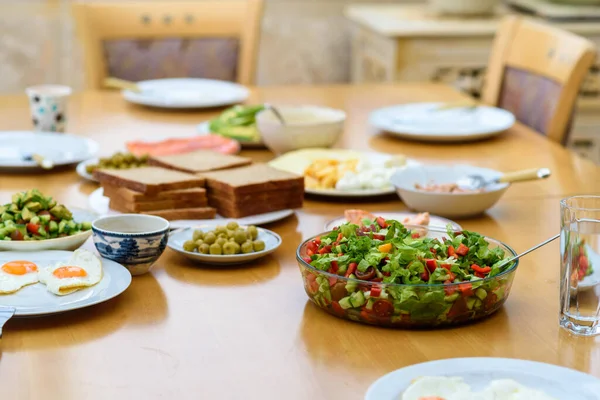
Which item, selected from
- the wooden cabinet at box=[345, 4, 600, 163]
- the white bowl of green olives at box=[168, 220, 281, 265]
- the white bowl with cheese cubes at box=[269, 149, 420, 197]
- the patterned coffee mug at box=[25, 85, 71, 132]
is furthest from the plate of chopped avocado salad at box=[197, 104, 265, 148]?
the wooden cabinet at box=[345, 4, 600, 163]

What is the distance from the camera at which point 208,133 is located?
2.13 metres

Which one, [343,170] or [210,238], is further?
[343,170]

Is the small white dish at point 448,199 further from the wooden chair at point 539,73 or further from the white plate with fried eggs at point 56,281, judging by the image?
the wooden chair at point 539,73

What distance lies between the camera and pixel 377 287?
41.4 inches

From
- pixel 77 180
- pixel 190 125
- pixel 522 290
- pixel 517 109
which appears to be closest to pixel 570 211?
pixel 522 290

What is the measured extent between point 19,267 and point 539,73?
1668mm

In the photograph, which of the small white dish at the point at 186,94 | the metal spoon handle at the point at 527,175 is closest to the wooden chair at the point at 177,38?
the small white dish at the point at 186,94

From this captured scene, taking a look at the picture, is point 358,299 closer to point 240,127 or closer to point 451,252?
point 451,252

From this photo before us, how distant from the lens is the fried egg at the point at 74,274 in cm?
116

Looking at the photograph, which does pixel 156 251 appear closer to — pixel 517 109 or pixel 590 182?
pixel 590 182

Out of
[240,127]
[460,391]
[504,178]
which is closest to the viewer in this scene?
[460,391]

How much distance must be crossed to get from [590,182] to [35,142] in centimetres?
117

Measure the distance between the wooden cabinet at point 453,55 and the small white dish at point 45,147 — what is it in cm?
170

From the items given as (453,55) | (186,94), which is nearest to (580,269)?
(186,94)
